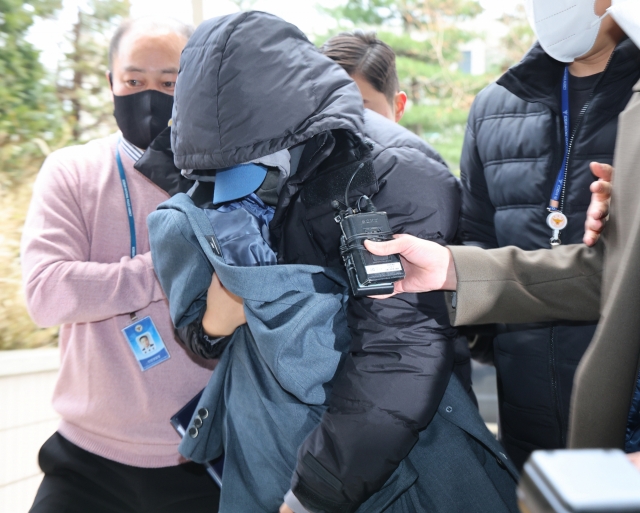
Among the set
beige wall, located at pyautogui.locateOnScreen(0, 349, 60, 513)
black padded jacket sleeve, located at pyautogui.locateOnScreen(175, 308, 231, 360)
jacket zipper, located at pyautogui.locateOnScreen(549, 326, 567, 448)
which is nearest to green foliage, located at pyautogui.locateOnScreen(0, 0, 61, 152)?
beige wall, located at pyautogui.locateOnScreen(0, 349, 60, 513)

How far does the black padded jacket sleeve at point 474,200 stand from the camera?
1555mm

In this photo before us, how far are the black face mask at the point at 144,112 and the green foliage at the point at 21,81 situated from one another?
1238 millimetres

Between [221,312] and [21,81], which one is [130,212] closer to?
[221,312]

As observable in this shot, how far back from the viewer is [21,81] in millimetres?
2684

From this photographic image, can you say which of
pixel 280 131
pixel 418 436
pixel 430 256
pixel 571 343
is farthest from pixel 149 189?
pixel 571 343

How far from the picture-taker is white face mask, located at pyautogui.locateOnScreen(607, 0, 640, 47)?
90 centimetres

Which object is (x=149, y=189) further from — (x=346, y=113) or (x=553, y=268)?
(x=553, y=268)

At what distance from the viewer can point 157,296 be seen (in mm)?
1623

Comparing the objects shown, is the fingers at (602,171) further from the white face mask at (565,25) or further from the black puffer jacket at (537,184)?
the white face mask at (565,25)

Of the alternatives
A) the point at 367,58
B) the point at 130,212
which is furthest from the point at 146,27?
the point at 367,58

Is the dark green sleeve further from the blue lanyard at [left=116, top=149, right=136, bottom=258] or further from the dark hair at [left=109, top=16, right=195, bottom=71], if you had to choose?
the dark hair at [left=109, top=16, right=195, bottom=71]

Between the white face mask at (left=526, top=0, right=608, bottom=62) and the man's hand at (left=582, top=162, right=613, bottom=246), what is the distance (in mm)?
353

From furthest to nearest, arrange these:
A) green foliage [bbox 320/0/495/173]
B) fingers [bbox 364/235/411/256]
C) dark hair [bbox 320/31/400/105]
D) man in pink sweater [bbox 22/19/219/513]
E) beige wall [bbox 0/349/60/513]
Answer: green foliage [bbox 320/0/495/173] → beige wall [bbox 0/349/60/513] → dark hair [bbox 320/31/400/105] → man in pink sweater [bbox 22/19/219/513] → fingers [bbox 364/235/411/256]

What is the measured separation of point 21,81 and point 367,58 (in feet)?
5.49
